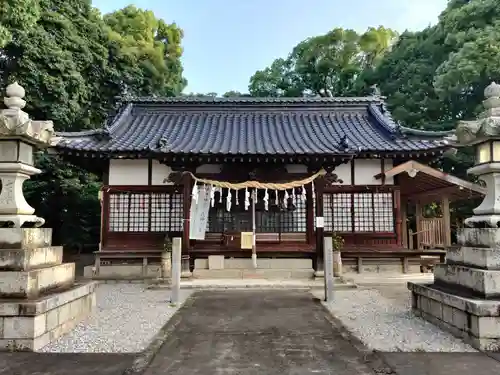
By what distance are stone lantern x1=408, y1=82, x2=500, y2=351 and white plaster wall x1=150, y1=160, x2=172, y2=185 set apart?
9265mm

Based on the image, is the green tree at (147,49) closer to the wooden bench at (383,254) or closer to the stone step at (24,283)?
the wooden bench at (383,254)

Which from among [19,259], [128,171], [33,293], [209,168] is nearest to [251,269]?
[209,168]

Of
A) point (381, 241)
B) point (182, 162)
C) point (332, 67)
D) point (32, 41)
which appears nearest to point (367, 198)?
point (381, 241)

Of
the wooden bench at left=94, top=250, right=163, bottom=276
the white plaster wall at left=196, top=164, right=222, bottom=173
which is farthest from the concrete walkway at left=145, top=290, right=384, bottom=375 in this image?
the white plaster wall at left=196, top=164, right=222, bottom=173

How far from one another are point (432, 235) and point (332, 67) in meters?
24.3

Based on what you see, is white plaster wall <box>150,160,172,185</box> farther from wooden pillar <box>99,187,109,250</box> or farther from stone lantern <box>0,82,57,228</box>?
stone lantern <box>0,82,57,228</box>

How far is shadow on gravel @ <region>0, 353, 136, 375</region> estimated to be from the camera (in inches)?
171

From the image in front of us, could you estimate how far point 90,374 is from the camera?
14.1ft

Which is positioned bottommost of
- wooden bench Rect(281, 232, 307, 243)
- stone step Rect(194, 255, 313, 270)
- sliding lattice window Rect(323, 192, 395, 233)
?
stone step Rect(194, 255, 313, 270)

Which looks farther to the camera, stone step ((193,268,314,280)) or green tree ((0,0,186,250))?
green tree ((0,0,186,250))

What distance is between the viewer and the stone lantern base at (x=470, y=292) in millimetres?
5086

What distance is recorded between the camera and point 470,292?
5.71 meters

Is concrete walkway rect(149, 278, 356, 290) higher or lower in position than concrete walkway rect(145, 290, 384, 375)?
lower

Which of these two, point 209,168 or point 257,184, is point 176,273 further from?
point 209,168
